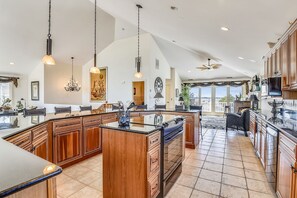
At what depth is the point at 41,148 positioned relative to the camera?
2.34 metres

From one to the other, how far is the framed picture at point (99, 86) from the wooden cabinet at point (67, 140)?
18.2 ft

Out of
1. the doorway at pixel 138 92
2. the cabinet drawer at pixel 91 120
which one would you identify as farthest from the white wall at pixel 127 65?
the cabinet drawer at pixel 91 120

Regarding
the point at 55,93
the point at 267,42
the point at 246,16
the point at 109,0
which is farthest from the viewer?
the point at 55,93

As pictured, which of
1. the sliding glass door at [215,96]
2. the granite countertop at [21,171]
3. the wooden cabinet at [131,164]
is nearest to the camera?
the granite countertop at [21,171]

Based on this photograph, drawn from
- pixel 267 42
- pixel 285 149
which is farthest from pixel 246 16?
pixel 285 149

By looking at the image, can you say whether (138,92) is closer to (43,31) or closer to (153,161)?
(43,31)

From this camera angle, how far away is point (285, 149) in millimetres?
1799

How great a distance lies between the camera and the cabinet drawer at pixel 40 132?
2122mm

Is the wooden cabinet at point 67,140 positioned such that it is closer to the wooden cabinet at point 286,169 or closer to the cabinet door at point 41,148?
the cabinet door at point 41,148

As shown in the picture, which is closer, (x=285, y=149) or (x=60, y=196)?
(x=285, y=149)

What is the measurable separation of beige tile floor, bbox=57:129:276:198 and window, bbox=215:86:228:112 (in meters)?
8.23

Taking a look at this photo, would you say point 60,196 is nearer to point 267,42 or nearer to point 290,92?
point 290,92

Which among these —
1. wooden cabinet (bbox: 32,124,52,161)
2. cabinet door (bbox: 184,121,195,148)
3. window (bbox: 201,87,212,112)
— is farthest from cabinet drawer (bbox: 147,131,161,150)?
window (bbox: 201,87,212,112)

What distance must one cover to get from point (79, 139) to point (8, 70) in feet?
25.6
